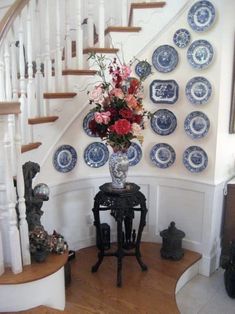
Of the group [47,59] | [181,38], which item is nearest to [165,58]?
[181,38]

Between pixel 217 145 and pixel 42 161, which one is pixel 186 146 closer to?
pixel 217 145

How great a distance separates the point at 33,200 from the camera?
1902 millimetres

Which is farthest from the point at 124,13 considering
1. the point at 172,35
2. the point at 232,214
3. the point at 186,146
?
the point at 232,214

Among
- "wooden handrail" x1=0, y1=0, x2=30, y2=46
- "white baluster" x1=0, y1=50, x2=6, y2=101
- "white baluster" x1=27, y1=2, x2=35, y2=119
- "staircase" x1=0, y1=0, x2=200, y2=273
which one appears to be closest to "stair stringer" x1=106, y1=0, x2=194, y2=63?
"staircase" x1=0, y1=0, x2=200, y2=273

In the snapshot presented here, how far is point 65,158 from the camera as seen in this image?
267cm

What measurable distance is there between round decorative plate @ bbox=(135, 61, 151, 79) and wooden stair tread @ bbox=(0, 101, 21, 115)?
1427mm

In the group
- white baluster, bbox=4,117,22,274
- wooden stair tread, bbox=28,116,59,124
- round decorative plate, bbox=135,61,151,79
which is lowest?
white baluster, bbox=4,117,22,274

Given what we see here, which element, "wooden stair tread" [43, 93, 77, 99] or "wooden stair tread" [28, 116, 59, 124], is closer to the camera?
"wooden stair tread" [28, 116, 59, 124]

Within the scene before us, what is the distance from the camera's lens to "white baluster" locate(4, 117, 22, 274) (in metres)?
1.62

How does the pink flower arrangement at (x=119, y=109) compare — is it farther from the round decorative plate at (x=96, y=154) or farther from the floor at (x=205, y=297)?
the floor at (x=205, y=297)

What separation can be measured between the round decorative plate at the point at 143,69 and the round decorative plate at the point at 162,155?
66 centimetres

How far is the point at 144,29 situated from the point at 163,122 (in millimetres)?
834

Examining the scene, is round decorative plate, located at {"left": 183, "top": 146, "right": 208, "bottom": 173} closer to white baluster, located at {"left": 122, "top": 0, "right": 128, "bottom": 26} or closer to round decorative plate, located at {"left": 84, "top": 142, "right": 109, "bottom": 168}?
round decorative plate, located at {"left": 84, "top": 142, "right": 109, "bottom": 168}

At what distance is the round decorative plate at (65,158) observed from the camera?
260cm
